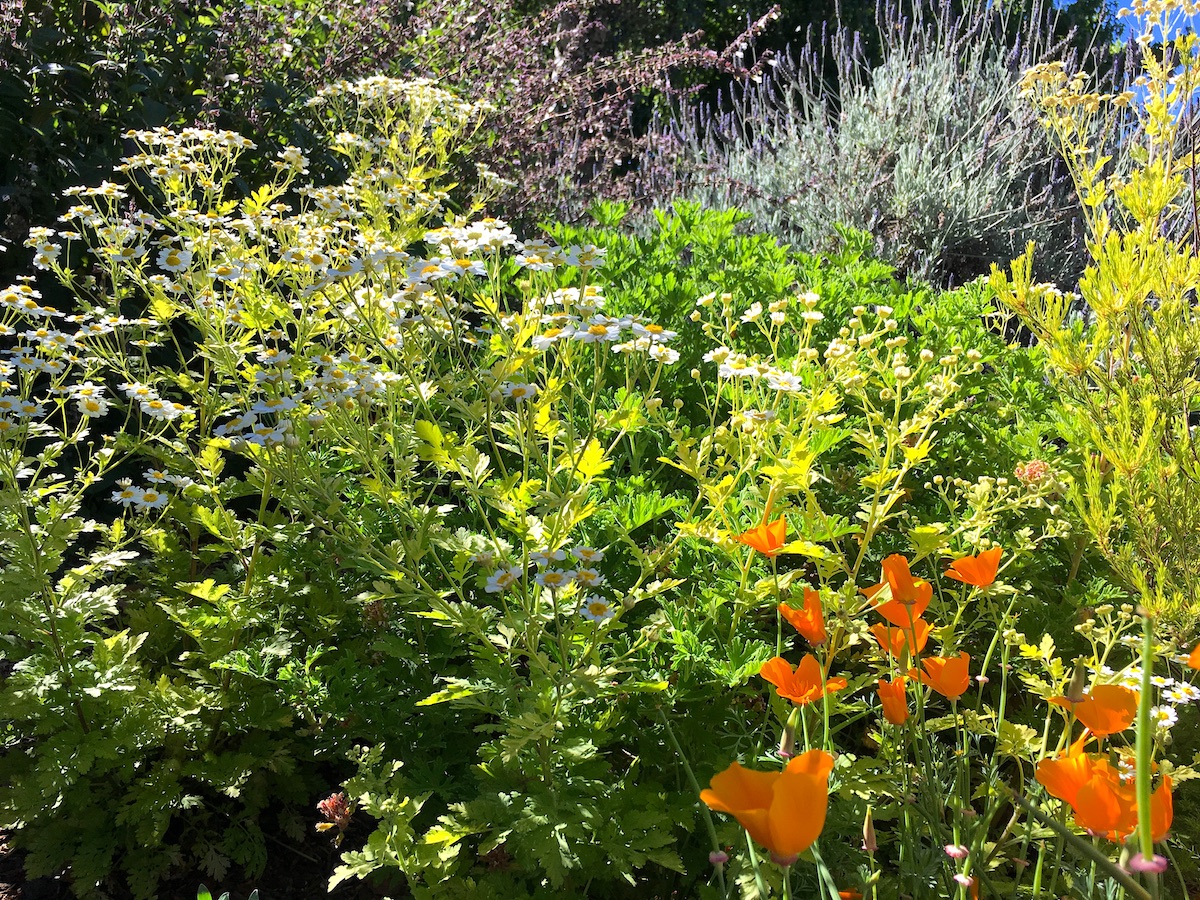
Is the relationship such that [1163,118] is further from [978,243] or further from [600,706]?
[978,243]

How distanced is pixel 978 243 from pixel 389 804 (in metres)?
5.03

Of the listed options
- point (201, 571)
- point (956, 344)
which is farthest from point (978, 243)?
point (201, 571)

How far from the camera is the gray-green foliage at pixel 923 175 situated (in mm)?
5238

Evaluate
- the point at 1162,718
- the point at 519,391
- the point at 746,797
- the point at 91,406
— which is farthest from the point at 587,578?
the point at 91,406

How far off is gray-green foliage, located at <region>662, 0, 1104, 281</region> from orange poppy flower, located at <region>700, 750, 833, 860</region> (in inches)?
166

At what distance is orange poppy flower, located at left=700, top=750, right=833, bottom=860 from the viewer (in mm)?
833

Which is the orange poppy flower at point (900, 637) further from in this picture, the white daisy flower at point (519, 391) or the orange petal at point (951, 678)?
the white daisy flower at point (519, 391)

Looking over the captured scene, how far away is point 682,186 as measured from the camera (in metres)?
5.77

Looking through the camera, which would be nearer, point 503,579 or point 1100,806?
point 1100,806

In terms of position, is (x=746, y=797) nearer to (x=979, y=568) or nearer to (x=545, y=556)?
(x=979, y=568)

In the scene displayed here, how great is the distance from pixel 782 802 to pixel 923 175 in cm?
509

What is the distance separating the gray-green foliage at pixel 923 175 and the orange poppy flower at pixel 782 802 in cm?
421

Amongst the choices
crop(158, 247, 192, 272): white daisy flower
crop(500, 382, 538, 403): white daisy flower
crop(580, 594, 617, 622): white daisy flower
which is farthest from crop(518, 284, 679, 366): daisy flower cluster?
crop(158, 247, 192, 272): white daisy flower

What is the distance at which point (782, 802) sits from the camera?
84cm
